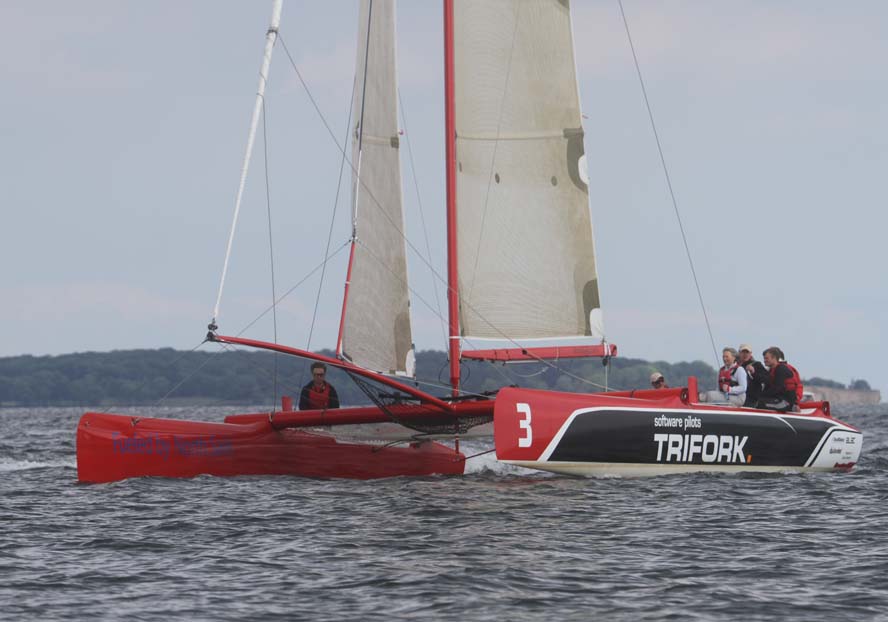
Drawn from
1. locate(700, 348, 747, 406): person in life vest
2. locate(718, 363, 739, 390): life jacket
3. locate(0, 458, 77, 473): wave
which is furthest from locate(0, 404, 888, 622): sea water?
locate(0, 458, 77, 473): wave

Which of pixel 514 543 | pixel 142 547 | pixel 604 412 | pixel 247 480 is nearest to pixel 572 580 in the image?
pixel 514 543

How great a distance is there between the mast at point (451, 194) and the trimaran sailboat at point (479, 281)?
0.02 meters

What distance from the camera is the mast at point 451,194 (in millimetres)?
16312

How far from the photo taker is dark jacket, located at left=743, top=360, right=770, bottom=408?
1675cm

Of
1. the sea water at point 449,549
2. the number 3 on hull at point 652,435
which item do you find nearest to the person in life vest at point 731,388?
the number 3 on hull at point 652,435

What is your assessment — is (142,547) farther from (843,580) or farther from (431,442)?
(431,442)

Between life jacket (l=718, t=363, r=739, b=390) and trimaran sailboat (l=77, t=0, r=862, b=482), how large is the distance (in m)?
1.07

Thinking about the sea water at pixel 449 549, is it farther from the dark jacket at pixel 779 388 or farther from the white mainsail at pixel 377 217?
the white mainsail at pixel 377 217

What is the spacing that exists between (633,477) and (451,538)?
4972 millimetres

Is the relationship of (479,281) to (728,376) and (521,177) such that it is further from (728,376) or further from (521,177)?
(728,376)

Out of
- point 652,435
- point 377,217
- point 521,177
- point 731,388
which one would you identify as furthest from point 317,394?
point 731,388

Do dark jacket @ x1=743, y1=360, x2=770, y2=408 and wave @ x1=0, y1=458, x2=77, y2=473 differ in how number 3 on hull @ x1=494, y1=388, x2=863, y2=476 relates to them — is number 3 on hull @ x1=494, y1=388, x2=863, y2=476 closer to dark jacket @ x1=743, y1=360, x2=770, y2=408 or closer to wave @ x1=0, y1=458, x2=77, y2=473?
dark jacket @ x1=743, y1=360, x2=770, y2=408

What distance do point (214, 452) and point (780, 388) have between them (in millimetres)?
7337

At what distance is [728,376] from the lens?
58.5 feet
